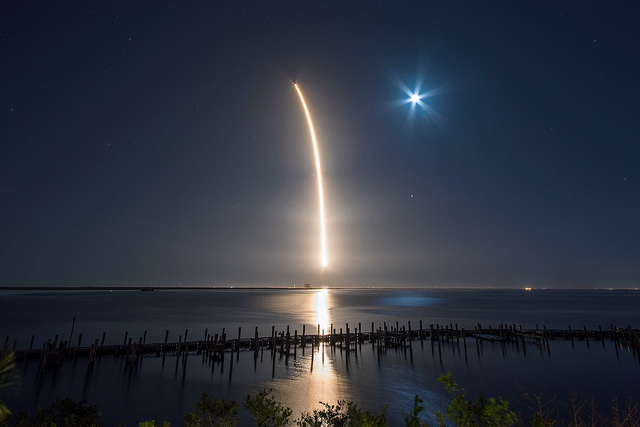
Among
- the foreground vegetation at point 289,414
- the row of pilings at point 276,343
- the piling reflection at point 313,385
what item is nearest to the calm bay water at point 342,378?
the piling reflection at point 313,385

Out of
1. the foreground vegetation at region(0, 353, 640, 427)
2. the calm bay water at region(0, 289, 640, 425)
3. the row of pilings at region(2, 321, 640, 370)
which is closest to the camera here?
the foreground vegetation at region(0, 353, 640, 427)

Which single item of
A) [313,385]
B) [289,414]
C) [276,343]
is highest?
[289,414]

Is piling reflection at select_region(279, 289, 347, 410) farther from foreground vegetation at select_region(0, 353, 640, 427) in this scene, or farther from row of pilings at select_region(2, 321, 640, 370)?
foreground vegetation at select_region(0, 353, 640, 427)

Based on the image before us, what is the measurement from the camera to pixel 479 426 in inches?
318

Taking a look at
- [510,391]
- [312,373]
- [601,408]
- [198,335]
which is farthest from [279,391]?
[198,335]

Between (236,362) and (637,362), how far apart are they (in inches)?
1689

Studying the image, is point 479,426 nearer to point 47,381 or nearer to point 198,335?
point 47,381

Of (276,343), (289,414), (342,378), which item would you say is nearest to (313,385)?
(342,378)

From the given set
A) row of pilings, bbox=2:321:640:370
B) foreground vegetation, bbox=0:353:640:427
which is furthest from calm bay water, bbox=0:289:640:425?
foreground vegetation, bbox=0:353:640:427

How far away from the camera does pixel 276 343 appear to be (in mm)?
40719

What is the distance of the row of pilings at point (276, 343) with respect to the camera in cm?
3325

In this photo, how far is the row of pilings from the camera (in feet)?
109

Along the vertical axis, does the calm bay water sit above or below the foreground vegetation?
below

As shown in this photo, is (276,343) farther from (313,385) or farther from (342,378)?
(313,385)
